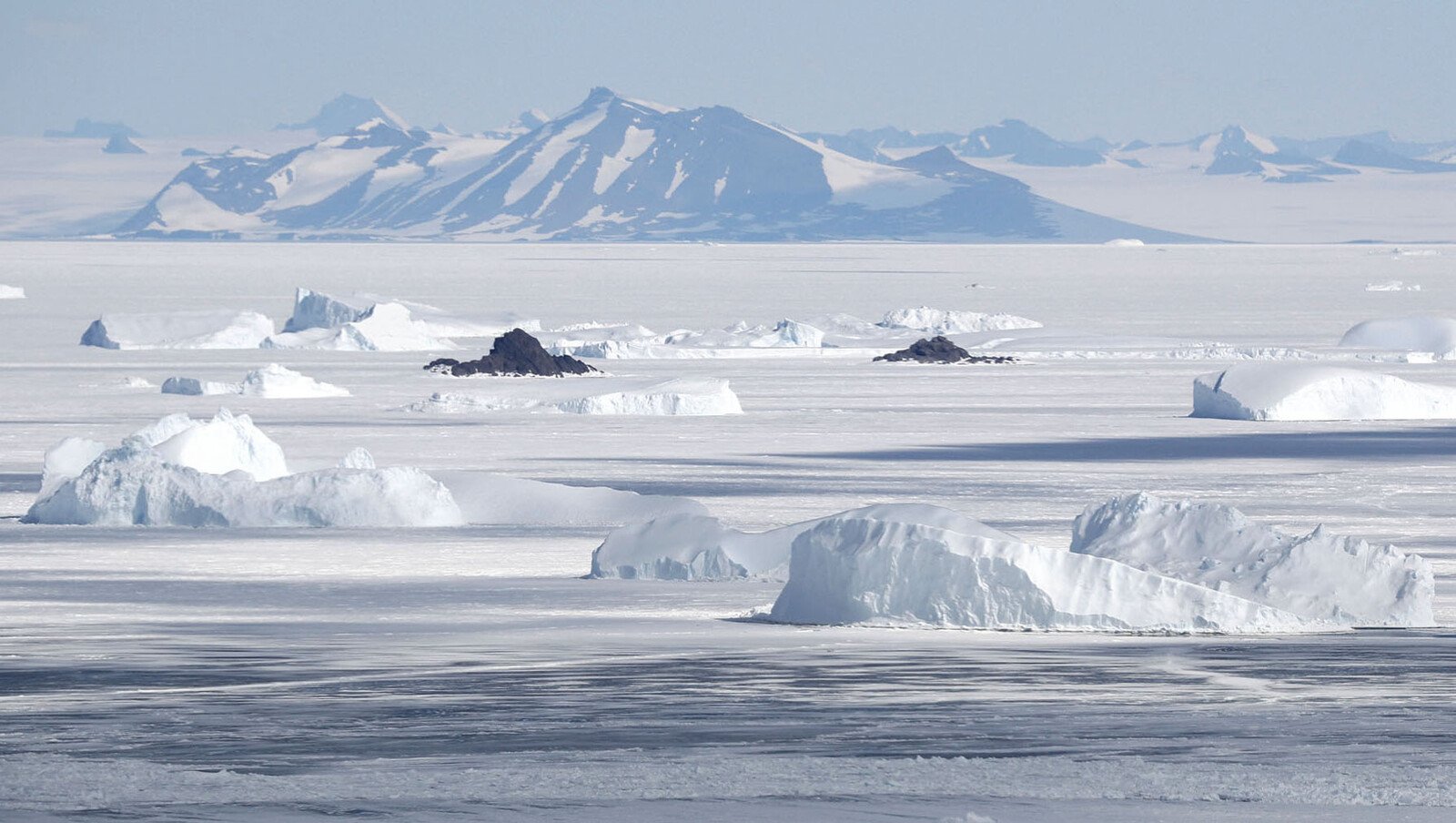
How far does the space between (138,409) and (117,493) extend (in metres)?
11.6

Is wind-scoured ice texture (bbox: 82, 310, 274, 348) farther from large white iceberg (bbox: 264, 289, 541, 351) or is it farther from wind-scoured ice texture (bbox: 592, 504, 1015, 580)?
wind-scoured ice texture (bbox: 592, 504, 1015, 580)

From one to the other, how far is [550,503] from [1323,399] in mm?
12691

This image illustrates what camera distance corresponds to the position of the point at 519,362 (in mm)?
33781

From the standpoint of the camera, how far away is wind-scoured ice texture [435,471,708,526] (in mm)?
14961

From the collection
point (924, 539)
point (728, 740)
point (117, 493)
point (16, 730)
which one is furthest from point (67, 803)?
point (117, 493)

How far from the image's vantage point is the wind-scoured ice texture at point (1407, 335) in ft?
134

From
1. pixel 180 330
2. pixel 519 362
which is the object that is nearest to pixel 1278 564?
pixel 519 362

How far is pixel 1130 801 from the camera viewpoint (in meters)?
6.38

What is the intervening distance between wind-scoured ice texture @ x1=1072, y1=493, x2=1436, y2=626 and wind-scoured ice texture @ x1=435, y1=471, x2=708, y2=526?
393 centimetres

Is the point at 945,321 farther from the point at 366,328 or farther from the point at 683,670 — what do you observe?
the point at 683,670

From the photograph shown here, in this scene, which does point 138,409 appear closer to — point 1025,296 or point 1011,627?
point 1011,627

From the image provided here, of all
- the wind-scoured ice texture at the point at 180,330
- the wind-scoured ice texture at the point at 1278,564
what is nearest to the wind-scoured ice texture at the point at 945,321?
the wind-scoured ice texture at the point at 180,330

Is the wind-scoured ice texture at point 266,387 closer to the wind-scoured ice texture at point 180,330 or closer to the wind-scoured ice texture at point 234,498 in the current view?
the wind-scoured ice texture at point 180,330

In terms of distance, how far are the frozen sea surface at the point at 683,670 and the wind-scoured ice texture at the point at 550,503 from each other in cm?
55
